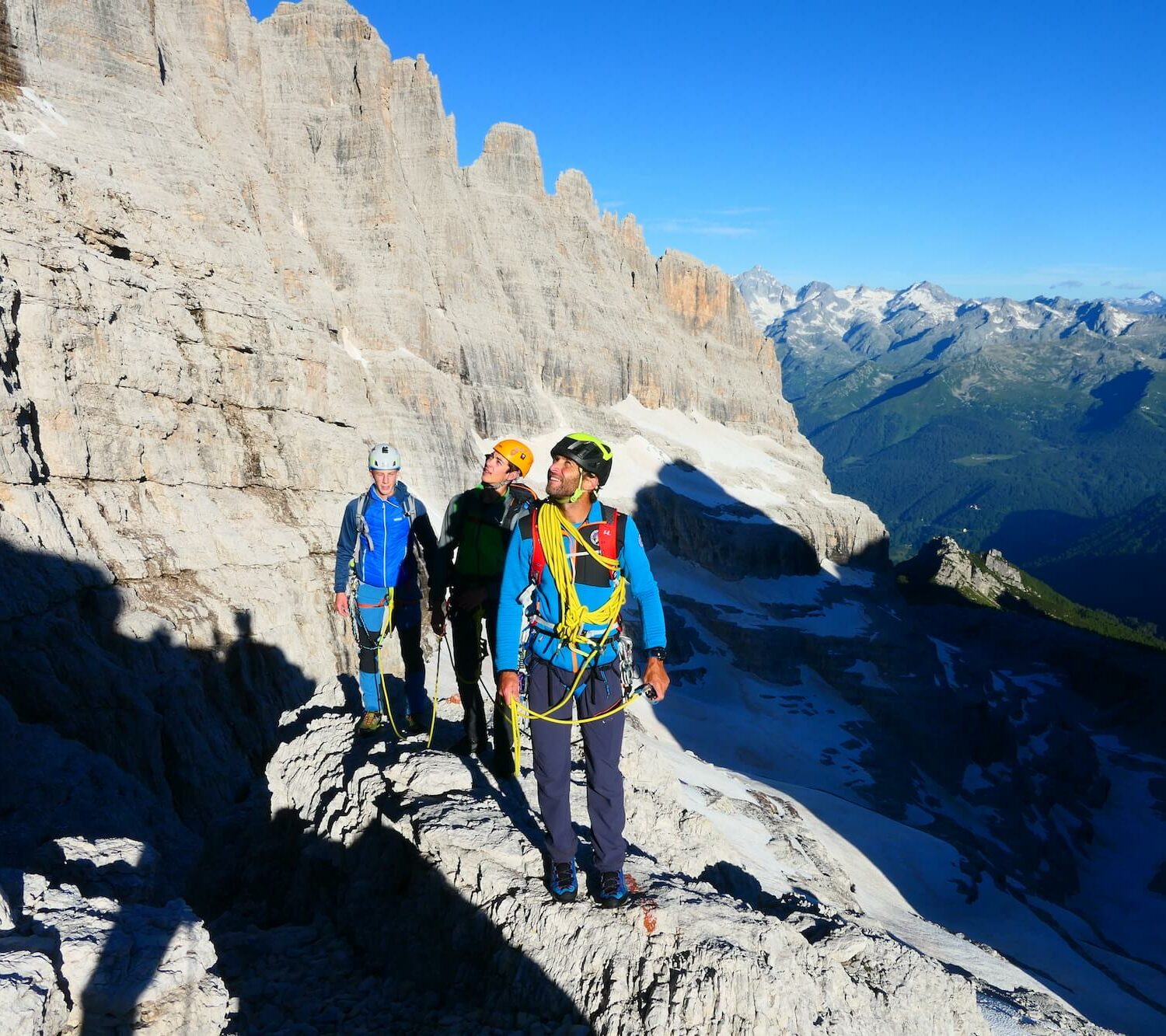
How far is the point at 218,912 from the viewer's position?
880 cm

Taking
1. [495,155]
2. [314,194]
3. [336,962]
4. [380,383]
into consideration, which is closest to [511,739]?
[336,962]

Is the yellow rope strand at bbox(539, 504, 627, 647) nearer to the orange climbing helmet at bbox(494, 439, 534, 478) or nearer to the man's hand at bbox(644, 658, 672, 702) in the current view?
the man's hand at bbox(644, 658, 672, 702)

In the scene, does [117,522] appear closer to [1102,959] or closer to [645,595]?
[645,595]

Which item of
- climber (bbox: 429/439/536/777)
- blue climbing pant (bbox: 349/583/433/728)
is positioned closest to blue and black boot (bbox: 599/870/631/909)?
climber (bbox: 429/439/536/777)

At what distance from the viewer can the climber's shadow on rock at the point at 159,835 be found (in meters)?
5.30

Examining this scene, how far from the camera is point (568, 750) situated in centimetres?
631

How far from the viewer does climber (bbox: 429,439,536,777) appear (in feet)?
27.9

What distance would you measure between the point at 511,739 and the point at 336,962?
2613 millimetres

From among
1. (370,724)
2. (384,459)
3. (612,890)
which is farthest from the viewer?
(370,724)

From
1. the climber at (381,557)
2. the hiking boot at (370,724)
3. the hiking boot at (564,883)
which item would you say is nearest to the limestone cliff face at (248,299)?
the hiking boot at (370,724)

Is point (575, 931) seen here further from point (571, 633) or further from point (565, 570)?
point (565, 570)

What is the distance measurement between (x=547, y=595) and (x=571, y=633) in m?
0.36

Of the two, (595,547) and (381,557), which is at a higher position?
(381,557)

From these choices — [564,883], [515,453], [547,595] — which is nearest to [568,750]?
[564,883]
